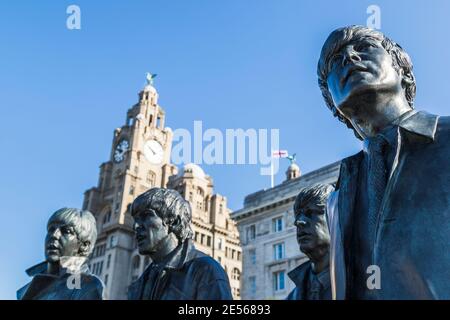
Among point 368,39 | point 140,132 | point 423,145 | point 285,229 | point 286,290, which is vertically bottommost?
point 423,145

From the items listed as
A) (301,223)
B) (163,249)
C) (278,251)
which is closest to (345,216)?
(301,223)

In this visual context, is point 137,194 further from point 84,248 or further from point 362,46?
point 362,46

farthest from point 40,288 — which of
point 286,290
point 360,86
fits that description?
point 286,290

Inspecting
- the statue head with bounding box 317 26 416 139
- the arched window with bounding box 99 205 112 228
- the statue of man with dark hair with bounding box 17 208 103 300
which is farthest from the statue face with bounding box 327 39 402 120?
the arched window with bounding box 99 205 112 228

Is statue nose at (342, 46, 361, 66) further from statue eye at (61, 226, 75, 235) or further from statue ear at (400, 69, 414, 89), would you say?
statue eye at (61, 226, 75, 235)

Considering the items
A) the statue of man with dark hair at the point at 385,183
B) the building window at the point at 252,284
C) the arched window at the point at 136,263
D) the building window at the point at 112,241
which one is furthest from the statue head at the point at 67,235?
the building window at the point at 112,241

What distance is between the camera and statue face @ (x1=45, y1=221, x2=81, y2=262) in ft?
17.5

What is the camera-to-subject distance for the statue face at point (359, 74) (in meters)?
2.21

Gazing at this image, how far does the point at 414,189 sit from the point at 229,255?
7189 cm

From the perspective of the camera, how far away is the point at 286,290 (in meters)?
34.4

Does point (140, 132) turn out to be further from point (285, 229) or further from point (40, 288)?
point (40, 288)

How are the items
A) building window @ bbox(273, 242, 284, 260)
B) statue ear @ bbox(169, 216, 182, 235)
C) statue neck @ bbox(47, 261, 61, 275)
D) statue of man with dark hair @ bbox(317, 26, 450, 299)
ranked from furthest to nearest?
building window @ bbox(273, 242, 284, 260) → statue neck @ bbox(47, 261, 61, 275) → statue ear @ bbox(169, 216, 182, 235) → statue of man with dark hair @ bbox(317, 26, 450, 299)
